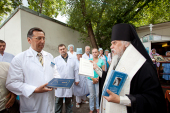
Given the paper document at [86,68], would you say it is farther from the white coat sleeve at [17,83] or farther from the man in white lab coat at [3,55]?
the man in white lab coat at [3,55]

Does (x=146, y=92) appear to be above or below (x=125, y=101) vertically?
above

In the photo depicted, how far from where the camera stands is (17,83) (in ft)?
5.21

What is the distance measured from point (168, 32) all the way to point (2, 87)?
42.9 ft

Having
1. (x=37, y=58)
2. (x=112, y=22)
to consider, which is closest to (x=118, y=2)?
(x=112, y=22)

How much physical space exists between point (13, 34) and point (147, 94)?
6.80m

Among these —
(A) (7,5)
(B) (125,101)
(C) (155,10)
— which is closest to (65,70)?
(B) (125,101)

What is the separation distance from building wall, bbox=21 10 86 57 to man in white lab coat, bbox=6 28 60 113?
13.7 feet

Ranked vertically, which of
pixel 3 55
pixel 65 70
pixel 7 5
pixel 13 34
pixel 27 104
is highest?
pixel 7 5

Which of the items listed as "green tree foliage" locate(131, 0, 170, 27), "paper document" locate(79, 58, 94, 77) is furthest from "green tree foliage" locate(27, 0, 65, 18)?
"paper document" locate(79, 58, 94, 77)

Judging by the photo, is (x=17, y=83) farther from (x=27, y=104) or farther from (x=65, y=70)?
(x=65, y=70)

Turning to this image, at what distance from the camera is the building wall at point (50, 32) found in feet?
17.4

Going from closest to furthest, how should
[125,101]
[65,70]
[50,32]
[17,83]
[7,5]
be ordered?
[125,101], [17,83], [65,70], [50,32], [7,5]

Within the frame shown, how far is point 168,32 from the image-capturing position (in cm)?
952

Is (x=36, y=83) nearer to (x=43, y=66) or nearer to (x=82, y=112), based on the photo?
(x=43, y=66)
